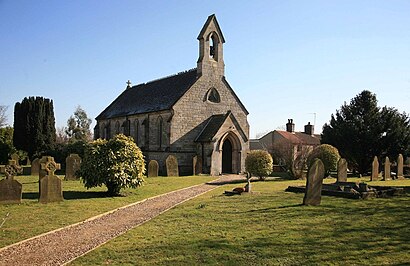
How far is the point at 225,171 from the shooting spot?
3388cm

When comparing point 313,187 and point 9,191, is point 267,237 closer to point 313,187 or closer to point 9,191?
point 313,187

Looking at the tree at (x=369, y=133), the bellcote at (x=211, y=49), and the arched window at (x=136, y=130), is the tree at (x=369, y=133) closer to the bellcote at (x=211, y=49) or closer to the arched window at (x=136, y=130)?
the bellcote at (x=211, y=49)

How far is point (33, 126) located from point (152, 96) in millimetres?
13200

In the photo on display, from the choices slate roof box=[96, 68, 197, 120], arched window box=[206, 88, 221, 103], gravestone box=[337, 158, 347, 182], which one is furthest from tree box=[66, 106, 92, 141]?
gravestone box=[337, 158, 347, 182]

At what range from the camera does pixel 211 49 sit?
120 feet

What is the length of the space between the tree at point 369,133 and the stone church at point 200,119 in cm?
999

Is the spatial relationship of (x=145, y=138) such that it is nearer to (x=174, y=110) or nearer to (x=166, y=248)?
(x=174, y=110)

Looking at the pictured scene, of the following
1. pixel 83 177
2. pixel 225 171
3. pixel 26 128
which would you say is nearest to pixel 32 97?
pixel 26 128

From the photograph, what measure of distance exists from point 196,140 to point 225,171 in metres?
3.99

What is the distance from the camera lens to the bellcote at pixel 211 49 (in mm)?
35094

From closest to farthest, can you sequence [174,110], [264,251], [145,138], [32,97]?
1. [264,251]
2. [174,110]
3. [145,138]
4. [32,97]

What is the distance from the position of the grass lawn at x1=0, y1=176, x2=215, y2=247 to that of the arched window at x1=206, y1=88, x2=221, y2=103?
57.3 feet

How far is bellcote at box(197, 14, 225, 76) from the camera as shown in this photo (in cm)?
3509

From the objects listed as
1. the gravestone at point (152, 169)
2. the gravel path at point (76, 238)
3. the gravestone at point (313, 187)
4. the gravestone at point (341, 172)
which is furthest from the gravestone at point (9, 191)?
the gravestone at point (341, 172)
